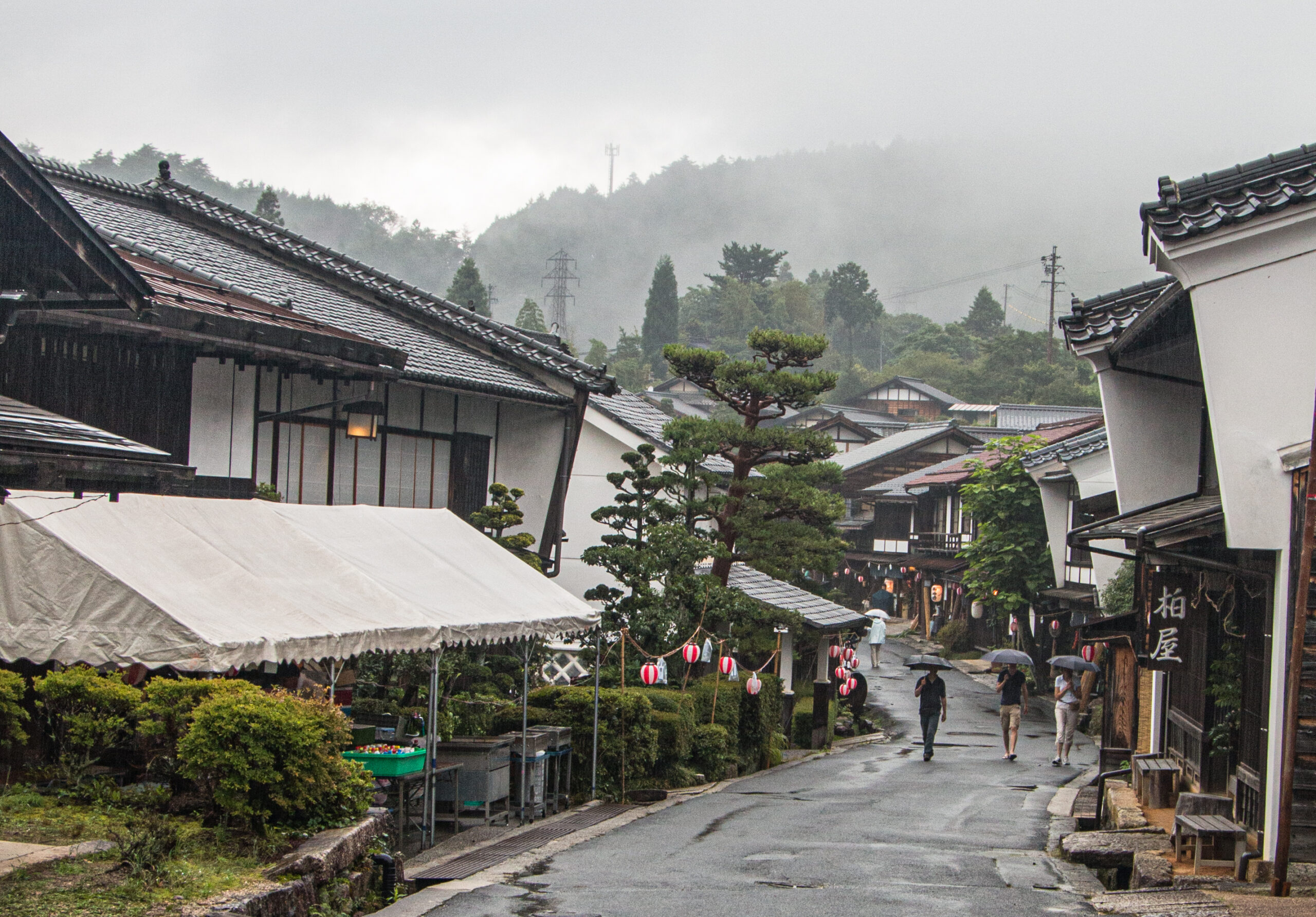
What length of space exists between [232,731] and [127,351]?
234 inches

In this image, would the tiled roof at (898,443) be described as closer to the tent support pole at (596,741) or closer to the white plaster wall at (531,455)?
the white plaster wall at (531,455)

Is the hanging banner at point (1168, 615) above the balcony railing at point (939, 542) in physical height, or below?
below

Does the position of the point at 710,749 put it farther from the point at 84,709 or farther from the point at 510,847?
the point at 84,709

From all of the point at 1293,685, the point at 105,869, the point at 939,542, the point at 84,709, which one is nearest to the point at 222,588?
the point at 84,709

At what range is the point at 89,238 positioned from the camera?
860cm

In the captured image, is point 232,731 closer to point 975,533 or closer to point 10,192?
point 10,192

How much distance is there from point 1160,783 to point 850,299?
103853 millimetres

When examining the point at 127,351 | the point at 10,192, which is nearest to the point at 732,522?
the point at 127,351

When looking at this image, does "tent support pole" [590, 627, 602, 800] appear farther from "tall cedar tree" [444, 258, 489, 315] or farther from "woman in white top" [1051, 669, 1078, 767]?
"tall cedar tree" [444, 258, 489, 315]

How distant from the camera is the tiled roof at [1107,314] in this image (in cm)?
1311

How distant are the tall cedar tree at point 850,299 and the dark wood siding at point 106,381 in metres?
104

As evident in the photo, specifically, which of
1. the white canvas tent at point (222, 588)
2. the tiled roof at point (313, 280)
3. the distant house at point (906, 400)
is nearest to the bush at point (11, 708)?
the white canvas tent at point (222, 588)

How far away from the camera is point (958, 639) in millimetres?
47250

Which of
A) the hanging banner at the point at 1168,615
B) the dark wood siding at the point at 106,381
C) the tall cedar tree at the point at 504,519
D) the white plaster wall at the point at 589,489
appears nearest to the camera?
the dark wood siding at the point at 106,381
